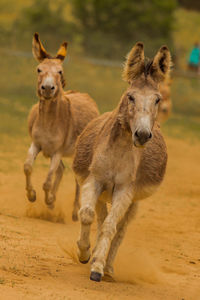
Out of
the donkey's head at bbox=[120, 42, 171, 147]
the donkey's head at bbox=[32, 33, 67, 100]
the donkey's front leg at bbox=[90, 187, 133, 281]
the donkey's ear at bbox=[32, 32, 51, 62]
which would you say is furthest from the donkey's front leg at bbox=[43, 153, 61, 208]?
the donkey's head at bbox=[120, 42, 171, 147]

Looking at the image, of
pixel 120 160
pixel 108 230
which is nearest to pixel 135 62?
pixel 120 160

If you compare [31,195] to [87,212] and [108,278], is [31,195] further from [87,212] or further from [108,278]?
[87,212]

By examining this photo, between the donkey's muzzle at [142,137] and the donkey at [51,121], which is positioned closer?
the donkey's muzzle at [142,137]

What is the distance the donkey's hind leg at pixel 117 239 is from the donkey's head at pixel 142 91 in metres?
1.44

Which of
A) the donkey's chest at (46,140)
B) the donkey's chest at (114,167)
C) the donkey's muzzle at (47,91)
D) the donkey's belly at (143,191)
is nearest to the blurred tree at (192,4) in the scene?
the donkey's chest at (46,140)

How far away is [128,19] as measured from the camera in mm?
36156

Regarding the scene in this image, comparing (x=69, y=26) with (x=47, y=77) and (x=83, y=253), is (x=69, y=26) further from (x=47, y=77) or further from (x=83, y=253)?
(x=83, y=253)

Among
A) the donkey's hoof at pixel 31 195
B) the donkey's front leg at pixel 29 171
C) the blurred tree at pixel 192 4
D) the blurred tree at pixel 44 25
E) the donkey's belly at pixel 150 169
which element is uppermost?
the donkey's belly at pixel 150 169

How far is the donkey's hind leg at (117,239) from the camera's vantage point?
6613 millimetres

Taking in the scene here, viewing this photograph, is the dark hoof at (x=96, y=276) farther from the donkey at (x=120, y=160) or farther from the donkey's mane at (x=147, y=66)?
the donkey's mane at (x=147, y=66)

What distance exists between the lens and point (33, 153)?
947cm

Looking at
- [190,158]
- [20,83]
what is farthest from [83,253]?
[20,83]

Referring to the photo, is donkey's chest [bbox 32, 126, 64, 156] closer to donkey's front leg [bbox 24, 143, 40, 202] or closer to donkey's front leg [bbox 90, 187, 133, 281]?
donkey's front leg [bbox 24, 143, 40, 202]

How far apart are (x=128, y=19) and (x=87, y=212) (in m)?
31.2
